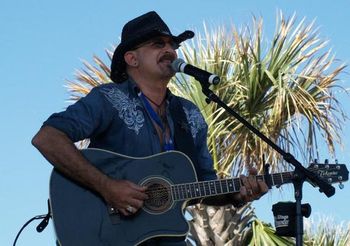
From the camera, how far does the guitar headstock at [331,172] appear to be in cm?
517

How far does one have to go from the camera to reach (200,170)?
547 centimetres

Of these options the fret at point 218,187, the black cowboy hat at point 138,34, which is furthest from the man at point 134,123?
the fret at point 218,187

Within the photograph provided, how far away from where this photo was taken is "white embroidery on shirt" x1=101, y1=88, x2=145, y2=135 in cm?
516

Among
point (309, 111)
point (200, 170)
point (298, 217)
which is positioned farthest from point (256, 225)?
point (298, 217)

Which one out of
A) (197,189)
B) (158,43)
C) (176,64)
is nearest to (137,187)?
(197,189)

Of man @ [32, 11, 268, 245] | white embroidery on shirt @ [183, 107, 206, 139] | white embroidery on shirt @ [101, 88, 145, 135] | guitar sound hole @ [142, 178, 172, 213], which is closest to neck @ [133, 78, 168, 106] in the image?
man @ [32, 11, 268, 245]

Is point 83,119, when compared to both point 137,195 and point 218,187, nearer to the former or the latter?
point 137,195

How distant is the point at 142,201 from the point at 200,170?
598 millimetres

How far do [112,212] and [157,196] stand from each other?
0.26 metres

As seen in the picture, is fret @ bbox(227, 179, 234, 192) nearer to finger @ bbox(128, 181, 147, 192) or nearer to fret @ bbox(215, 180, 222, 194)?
fret @ bbox(215, 180, 222, 194)

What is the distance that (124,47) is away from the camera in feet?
18.1

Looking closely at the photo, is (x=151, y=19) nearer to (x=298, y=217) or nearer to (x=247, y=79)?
(x=298, y=217)

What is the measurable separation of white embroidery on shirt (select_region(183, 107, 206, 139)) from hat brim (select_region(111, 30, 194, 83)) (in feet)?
1.34

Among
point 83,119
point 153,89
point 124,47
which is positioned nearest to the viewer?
point 83,119
